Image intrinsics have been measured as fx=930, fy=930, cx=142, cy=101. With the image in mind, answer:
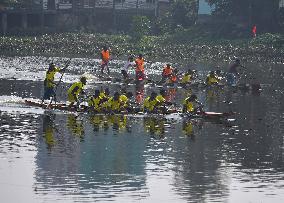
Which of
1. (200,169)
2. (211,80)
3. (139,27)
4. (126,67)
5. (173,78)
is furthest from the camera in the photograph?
(139,27)

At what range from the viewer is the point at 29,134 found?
39.7 m

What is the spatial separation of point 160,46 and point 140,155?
213 ft

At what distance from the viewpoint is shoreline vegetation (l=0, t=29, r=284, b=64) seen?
94.2 metres

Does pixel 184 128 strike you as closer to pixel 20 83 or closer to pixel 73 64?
pixel 20 83

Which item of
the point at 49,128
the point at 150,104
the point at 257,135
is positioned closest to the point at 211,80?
the point at 150,104

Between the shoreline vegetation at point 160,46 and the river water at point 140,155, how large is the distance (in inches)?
1556

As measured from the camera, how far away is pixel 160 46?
99.9 metres

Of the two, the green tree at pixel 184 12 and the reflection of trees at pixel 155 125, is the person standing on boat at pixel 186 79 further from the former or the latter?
the green tree at pixel 184 12

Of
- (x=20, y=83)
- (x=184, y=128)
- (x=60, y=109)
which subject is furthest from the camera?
(x=20, y=83)

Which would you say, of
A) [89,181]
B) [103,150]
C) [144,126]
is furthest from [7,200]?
[144,126]

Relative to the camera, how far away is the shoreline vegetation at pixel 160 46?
94.2 m

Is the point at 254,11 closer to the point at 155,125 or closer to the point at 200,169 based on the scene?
the point at 155,125

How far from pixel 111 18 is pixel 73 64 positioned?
26857 millimetres

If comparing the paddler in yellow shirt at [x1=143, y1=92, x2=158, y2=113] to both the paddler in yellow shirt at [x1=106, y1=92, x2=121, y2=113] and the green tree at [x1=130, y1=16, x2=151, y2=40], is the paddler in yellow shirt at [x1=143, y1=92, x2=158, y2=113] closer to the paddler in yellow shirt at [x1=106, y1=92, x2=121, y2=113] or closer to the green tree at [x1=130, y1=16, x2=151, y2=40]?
the paddler in yellow shirt at [x1=106, y1=92, x2=121, y2=113]
